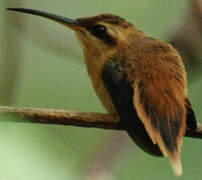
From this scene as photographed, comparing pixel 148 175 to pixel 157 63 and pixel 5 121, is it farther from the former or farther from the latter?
pixel 5 121

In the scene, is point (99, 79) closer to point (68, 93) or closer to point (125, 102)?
point (125, 102)

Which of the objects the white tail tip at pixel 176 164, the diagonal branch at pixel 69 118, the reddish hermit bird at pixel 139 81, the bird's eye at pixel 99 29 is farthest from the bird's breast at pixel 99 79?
the white tail tip at pixel 176 164

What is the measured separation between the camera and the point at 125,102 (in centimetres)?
185

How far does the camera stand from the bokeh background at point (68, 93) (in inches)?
29.7

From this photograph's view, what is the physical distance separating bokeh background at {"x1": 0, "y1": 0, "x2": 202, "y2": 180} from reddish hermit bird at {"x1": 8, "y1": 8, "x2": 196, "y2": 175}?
132 millimetres

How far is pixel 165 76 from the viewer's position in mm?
1917

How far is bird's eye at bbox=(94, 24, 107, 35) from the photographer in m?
2.11

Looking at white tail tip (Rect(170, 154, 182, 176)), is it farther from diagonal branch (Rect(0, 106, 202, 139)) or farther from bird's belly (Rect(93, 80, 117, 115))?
bird's belly (Rect(93, 80, 117, 115))

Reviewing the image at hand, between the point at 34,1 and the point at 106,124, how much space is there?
1.65m

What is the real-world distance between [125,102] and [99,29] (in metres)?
0.42

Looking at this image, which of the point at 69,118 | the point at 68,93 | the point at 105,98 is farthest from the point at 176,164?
the point at 68,93

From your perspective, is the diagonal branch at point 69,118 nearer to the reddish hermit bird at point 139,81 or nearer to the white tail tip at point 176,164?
the reddish hermit bird at point 139,81

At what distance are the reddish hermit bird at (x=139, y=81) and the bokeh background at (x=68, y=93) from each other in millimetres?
132

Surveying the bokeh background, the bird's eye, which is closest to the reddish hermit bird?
the bird's eye
